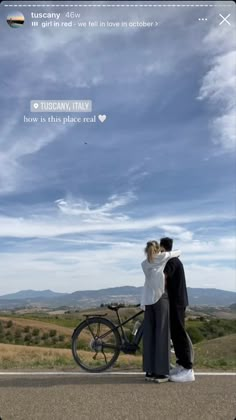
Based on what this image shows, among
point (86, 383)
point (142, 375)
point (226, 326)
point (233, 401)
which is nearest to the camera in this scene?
point (233, 401)

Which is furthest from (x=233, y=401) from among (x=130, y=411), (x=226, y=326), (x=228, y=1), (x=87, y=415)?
(x=226, y=326)

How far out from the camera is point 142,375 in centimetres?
614

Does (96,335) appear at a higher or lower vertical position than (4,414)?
higher

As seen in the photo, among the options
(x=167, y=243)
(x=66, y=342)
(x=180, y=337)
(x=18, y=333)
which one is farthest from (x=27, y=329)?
(x=167, y=243)

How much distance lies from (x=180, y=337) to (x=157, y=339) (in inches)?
13.2

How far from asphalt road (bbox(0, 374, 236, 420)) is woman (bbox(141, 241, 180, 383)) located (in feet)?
0.65

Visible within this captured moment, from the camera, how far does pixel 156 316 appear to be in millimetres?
5930

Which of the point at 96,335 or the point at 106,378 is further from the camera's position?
the point at 96,335

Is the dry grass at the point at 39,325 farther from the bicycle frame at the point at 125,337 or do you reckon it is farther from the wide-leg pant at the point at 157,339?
the wide-leg pant at the point at 157,339

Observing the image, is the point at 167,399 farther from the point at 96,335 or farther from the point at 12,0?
the point at 12,0

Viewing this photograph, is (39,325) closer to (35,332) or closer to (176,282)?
(35,332)

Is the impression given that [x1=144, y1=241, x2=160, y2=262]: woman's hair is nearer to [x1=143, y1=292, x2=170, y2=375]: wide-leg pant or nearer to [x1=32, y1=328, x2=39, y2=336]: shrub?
[x1=143, y1=292, x2=170, y2=375]: wide-leg pant

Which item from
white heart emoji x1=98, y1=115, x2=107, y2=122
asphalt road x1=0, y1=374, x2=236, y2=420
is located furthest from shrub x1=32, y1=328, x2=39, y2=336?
white heart emoji x1=98, y1=115, x2=107, y2=122

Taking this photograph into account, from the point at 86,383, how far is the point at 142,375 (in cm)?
80
